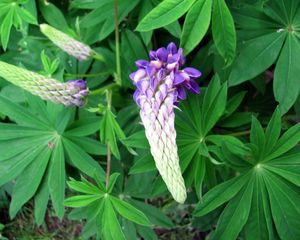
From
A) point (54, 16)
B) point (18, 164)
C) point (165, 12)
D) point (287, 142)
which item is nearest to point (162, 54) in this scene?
point (165, 12)

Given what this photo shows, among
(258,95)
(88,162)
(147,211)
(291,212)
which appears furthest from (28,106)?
(291,212)

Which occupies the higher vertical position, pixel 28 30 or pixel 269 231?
pixel 28 30

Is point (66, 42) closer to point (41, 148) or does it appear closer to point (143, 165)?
point (41, 148)

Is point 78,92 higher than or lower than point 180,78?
lower

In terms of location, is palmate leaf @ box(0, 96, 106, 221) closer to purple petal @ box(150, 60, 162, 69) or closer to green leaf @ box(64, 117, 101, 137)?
green leaf @ box(64, 117, 101, 137)

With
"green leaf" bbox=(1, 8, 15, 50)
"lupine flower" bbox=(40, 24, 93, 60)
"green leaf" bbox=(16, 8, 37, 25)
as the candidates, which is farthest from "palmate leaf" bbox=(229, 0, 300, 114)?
"green leaf" bbox=(1, 8, 15, 50)

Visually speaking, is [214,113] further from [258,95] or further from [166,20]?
Result: [258,95]
